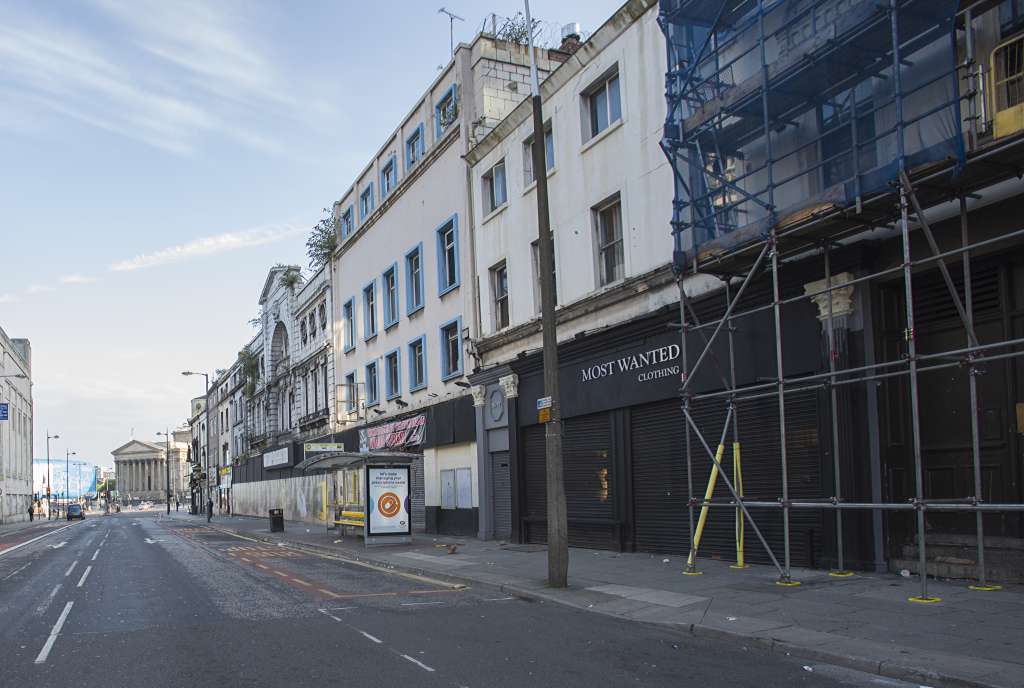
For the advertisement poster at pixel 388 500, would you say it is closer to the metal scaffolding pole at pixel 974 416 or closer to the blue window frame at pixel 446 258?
the blue window frame at pixel 446 258

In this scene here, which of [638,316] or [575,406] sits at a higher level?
[638,316]

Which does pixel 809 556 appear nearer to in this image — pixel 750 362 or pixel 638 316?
pixel 750 362

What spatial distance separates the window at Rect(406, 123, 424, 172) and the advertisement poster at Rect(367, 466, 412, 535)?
1196 centimetres

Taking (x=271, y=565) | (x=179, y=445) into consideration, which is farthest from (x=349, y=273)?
(x=179, y=445)

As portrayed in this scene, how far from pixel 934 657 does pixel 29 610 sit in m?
12.2

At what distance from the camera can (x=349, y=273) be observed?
39875mm

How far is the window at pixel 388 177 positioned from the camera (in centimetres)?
3459

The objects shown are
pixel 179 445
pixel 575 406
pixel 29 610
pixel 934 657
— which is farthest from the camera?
pixel 179 445

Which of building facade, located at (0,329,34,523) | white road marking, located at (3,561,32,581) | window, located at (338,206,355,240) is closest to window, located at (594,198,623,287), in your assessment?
white road marking, located at (3,561,32,581)

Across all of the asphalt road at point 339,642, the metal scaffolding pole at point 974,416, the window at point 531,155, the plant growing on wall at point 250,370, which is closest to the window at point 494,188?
the window at point 531,155

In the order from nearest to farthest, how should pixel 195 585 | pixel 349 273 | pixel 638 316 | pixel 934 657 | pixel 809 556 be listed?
pixel 934 657
pixel 809 556
pixel 195 585
pixel 638 316
pixel 349 273

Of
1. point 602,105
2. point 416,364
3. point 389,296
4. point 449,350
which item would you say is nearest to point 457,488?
point 449,350

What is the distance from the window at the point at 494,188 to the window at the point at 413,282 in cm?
610

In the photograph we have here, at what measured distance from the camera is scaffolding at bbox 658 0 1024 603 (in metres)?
10.9
